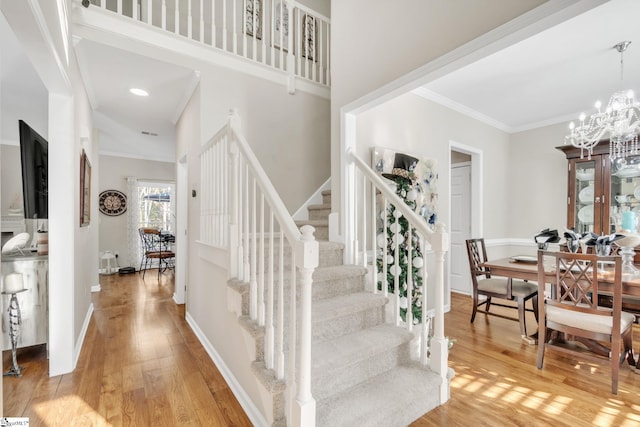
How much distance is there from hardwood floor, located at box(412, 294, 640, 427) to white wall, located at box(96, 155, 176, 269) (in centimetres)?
664

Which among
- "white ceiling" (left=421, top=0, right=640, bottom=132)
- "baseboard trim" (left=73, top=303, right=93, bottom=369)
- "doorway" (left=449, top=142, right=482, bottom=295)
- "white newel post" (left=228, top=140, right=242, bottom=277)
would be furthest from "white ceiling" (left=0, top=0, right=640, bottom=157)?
"baseboard trim" (left=73, top=303, right=93, bottom=369)

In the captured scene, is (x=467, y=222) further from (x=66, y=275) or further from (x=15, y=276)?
(x=15, y=276)

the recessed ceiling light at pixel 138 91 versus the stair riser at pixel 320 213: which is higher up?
the recessed ceiling light at pixel 138 91

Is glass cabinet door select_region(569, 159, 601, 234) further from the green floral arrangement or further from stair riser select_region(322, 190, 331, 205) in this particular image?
stair riser select_region(322, 190, 331, 205)

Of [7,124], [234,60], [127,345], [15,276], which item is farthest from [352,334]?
[7,124]

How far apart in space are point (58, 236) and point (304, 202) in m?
2.28

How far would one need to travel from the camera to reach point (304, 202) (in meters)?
→ 3.68

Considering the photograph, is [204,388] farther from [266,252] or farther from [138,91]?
[138,91]

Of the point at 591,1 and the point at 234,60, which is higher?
the point at 234,60

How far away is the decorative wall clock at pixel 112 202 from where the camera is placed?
250 inches

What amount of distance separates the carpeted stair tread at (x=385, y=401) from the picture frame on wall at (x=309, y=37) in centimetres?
356

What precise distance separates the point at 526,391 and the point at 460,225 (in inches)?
116

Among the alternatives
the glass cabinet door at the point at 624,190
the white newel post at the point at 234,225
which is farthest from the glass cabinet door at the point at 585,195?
the white newel post at the point at 234,225

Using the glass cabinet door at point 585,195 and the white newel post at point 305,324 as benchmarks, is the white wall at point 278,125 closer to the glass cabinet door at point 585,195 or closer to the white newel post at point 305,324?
the white newel post at point 305,324
